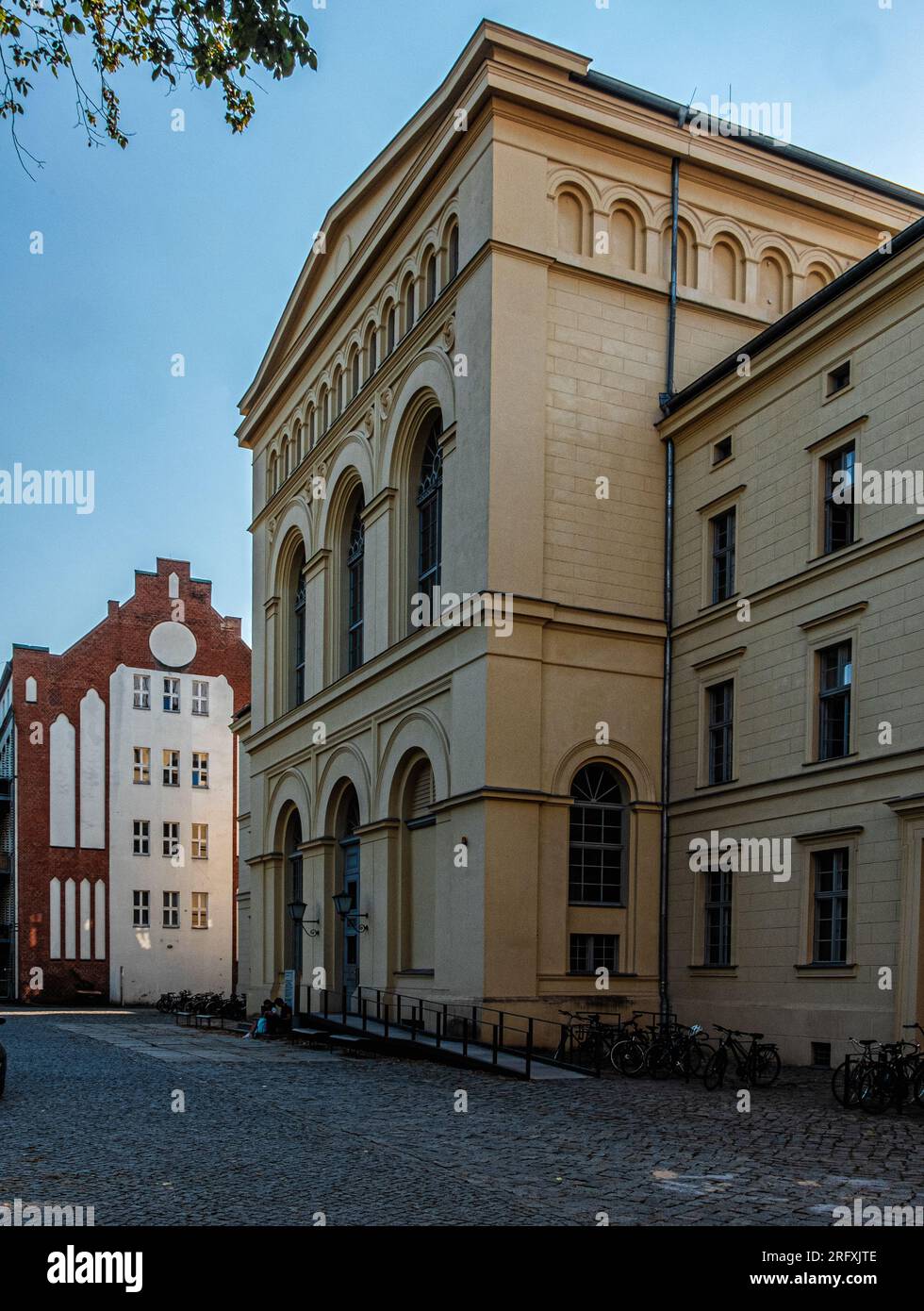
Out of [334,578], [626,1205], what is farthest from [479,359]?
[626,1205]

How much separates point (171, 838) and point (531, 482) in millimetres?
37732

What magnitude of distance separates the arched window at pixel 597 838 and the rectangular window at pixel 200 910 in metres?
36.3

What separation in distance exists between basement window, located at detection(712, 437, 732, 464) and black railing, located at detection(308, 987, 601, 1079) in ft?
37.9

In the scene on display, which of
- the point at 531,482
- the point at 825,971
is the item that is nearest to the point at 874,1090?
the point at 825,971

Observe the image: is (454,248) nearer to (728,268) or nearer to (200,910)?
(728,268)

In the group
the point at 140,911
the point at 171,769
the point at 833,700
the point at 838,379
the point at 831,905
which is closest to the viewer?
the point at 831,905

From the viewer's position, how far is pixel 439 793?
2805 cm

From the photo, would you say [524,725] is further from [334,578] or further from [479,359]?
[334,578]

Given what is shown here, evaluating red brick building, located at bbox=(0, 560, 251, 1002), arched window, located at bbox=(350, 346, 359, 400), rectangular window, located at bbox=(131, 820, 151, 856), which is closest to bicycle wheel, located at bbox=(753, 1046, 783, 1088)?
arched window, located at bbox=(350, 346, 359, 400)

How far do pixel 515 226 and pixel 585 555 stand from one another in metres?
6.89

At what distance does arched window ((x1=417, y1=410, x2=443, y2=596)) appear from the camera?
30625 millimetres

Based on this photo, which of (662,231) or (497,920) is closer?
(497,920)

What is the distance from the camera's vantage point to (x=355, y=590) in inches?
1444
